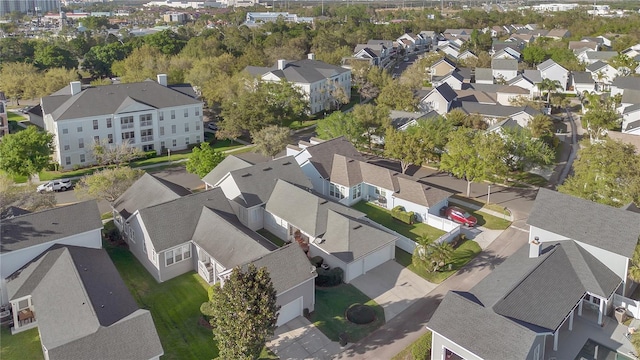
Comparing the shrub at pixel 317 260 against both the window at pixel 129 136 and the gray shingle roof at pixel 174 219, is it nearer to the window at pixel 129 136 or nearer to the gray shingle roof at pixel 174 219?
the gray shingle roof at pixel 174 219

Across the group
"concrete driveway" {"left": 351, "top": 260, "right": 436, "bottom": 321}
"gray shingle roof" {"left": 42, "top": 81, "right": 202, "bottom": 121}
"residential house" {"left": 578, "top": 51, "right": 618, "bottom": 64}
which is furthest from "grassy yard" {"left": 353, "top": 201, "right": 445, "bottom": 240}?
"residential house" {"left": 578, "top": 51, "right": 618, "bottom": 64}

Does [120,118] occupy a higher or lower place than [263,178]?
higher

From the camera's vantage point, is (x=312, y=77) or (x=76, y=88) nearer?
(x=76, y=88)

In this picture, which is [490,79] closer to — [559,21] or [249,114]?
[249,114]

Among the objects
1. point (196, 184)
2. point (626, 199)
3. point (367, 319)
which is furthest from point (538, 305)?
point (196, 184)

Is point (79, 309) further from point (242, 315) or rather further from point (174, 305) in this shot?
point (242, 315)

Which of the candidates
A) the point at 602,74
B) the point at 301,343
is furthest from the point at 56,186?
the point at 602,74

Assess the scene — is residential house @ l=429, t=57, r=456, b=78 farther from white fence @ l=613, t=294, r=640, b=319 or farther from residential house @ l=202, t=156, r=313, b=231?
white fence @ l=613, t=294, r=640, b=319
